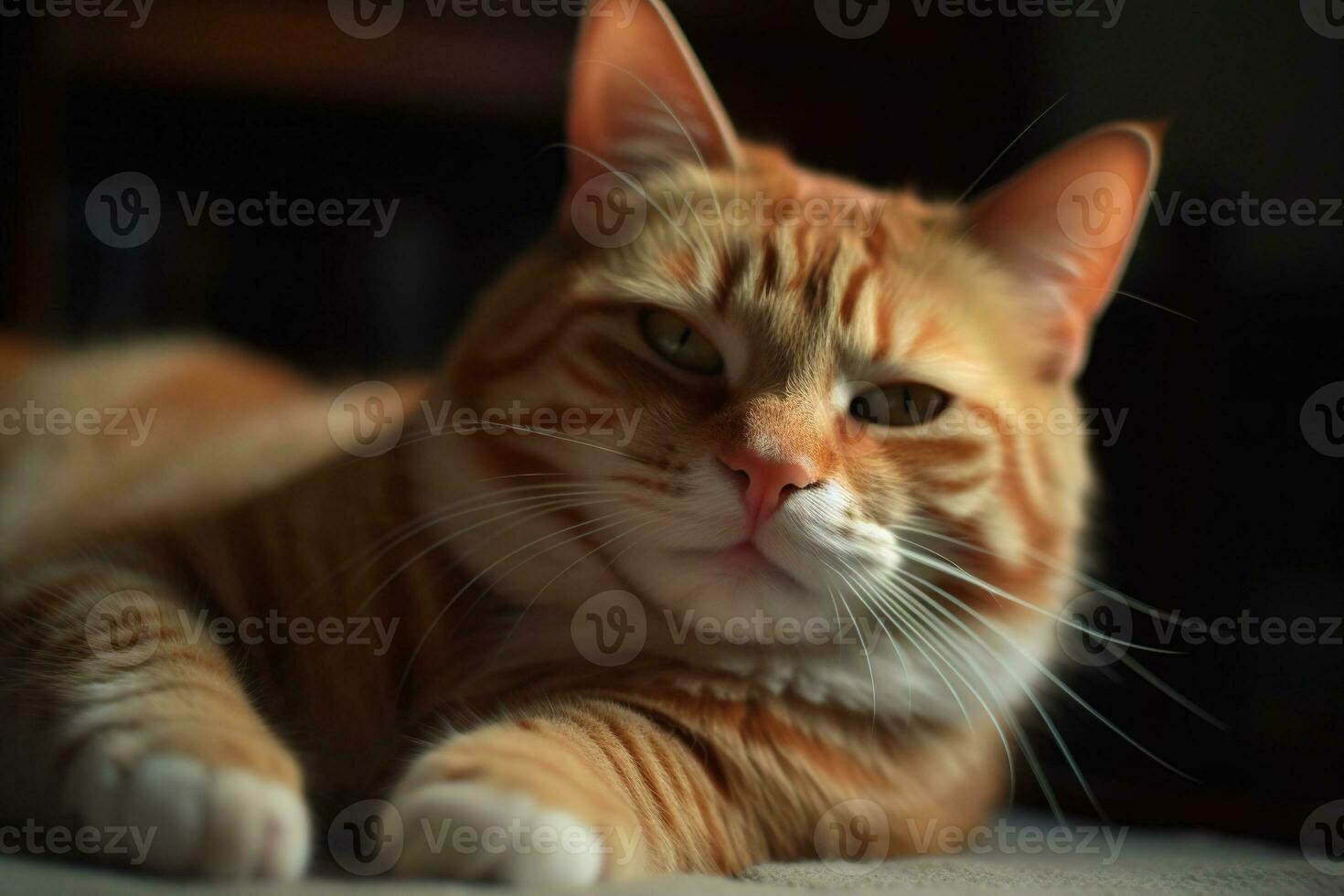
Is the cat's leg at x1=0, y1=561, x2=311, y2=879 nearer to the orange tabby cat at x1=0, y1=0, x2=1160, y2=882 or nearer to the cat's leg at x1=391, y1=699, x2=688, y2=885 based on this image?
the orange tabby cat at x1=0, y1=0, x2=1160, y2=882

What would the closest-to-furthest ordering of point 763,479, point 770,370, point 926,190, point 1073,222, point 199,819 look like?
1. point 199,819
2. point 763,479
3. point 770,370
4. point 1073,222
5. point 926,190

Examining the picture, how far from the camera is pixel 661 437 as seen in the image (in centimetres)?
109

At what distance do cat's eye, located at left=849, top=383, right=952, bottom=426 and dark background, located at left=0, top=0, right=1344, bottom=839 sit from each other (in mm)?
564

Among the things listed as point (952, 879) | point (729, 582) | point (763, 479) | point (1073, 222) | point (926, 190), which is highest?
point (926, 190)

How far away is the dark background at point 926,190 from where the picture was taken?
1.60 metres

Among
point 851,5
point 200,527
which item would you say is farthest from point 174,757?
point 851,5

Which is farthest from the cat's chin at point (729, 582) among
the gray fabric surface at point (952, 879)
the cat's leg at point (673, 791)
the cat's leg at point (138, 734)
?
the cat's leg at point (138, 734)

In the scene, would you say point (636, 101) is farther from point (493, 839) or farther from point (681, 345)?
point (493, 839)

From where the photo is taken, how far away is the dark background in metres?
1.60

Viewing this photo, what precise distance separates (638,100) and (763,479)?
567mm

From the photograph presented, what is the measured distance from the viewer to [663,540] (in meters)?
1.08

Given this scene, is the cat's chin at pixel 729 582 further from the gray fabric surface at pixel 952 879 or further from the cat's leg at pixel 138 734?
the cat's leg at pixel 138 734

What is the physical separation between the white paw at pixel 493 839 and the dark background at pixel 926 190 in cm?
106

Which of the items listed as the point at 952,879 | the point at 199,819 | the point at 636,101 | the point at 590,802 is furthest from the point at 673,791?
the point at 636,101
